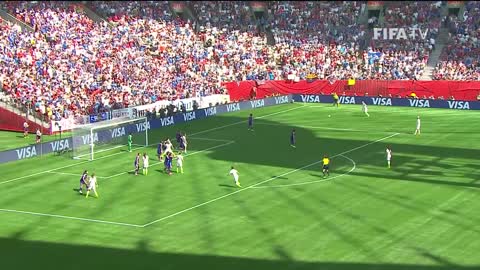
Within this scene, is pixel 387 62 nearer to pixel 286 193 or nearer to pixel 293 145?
pixel 293 145

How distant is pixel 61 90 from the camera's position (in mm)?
71188

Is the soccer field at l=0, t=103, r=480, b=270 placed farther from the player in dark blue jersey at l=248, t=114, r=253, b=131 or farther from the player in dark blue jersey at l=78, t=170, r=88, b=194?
the player in dark blue jersey at l=248, t=114, r=253, b=131

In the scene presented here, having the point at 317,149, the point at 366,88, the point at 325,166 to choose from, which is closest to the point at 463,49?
the point at 366,88

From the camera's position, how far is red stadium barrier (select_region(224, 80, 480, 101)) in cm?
8450

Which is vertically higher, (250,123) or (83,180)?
(250,123)

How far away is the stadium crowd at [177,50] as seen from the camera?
7300cm

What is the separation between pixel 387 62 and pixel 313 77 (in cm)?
990

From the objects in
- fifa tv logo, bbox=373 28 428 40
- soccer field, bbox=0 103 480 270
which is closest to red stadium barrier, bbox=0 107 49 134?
soccer field, bbox=0 103 480 270

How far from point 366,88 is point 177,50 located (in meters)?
24.8

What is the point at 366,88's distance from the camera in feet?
298

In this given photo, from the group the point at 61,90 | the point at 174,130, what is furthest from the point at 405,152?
the point at 61,90

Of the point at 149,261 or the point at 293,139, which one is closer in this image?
the point at 149,261

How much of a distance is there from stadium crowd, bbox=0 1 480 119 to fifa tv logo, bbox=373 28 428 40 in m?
1.10

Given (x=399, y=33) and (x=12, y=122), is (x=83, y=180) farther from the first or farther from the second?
(x=399, y=33)
